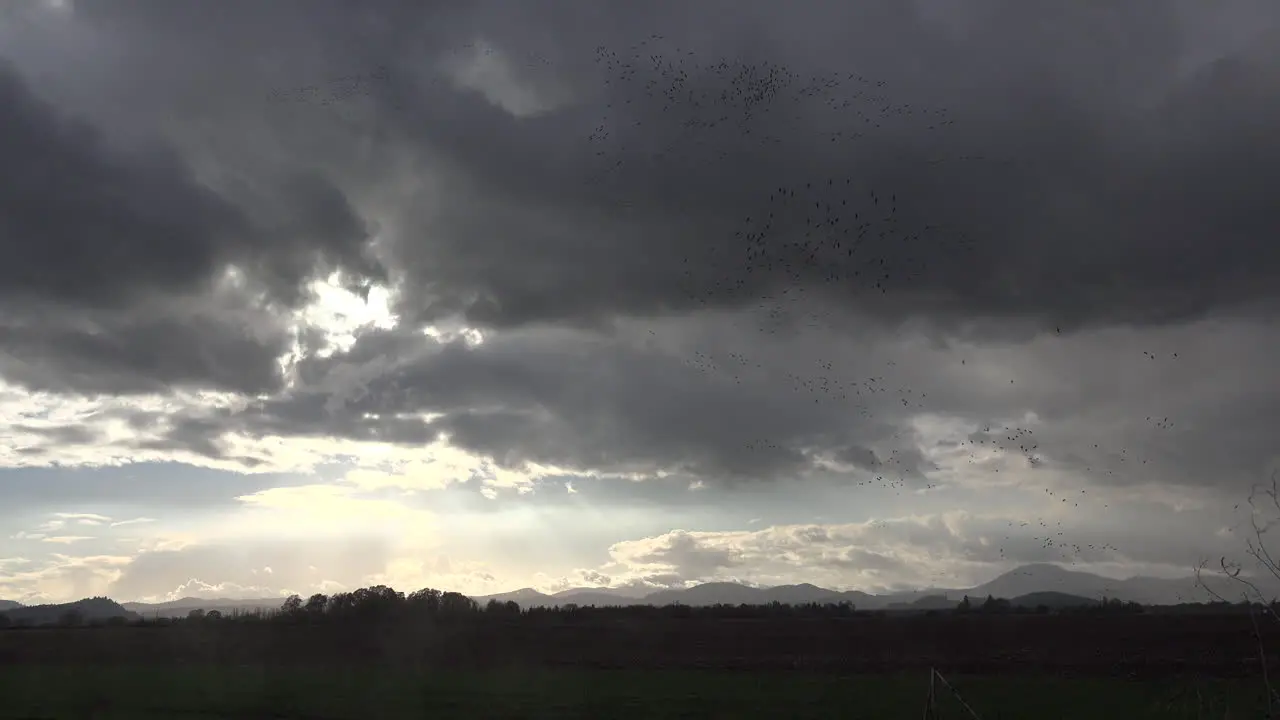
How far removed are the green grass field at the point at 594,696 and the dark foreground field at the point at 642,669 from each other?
0.60 feet

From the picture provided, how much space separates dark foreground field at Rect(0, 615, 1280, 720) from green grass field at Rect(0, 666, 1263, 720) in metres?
0.18

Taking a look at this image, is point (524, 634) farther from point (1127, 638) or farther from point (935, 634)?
point (1127, 638)

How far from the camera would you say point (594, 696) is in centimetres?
4931

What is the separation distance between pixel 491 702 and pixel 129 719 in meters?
15.9

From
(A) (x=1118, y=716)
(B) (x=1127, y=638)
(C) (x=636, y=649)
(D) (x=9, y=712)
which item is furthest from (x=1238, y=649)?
(D) (x=9, y=712)

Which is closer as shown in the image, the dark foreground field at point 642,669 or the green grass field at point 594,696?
the green grass field at point 594,696

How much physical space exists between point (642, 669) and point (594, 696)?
20604 mm

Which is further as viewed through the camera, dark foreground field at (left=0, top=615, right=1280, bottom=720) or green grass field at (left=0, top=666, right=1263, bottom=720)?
dark foreground field at (left=0, top=615, right=1280, bottom=720)

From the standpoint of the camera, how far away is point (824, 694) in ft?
162

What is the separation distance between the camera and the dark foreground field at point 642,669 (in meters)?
44.0

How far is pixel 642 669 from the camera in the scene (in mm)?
69125

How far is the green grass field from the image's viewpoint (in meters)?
41.9

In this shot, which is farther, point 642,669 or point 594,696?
point 642,669

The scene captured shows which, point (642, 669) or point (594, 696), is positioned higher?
point (642, 669)
